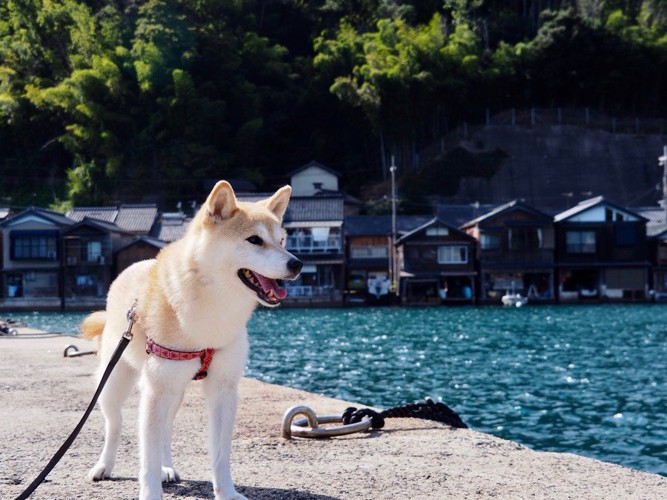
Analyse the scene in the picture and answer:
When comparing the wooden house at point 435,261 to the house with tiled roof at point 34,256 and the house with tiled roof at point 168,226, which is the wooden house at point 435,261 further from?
the house with tiled roof at point 34,256

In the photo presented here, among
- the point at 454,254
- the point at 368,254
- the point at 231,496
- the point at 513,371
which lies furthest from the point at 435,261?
the point at 231,496

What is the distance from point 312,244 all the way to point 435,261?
257 inches

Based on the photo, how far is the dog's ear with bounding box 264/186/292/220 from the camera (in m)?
3.46

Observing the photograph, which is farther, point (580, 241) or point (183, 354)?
point (580, 241)

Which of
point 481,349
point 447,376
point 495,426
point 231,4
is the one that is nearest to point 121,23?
point 231,4

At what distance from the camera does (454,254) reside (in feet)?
136

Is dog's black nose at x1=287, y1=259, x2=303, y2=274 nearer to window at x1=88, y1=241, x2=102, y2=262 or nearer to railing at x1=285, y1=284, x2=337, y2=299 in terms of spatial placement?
railing at x1=285, y1=284, x2=337, y2=299

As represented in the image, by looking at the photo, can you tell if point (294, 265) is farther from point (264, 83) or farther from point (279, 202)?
point (264, 83)

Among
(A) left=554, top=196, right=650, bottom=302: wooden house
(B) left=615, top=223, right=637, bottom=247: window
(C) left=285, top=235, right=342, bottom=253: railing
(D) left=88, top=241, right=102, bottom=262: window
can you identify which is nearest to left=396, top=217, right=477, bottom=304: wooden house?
(C) left=285, top=235, right=342, bottom=253: railing

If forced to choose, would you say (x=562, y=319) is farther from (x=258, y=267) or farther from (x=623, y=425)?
(x=258, y=267)

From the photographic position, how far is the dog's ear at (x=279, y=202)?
3.46m

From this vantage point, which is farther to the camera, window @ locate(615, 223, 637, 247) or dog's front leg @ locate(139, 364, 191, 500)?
window @ locate(615, 223, 637, 247)

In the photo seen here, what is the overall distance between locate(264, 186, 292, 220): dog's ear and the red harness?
0.67 metres

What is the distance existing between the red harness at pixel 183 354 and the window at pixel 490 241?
3936 cm
